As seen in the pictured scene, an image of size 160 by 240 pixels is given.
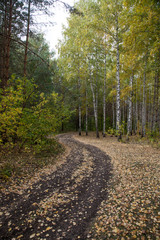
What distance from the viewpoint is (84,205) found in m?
4.11

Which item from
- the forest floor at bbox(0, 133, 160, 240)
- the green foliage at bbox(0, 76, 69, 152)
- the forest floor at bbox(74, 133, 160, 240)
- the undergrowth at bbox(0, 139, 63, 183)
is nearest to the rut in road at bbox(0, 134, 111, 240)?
the forest floor at bbox(0, 133, 160, 240)

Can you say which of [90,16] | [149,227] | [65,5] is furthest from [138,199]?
[90,16]

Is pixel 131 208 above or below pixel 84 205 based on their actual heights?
above

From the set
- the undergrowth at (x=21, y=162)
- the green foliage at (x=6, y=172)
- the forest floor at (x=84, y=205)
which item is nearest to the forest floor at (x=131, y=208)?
the forest floor at (x=84, y=205)

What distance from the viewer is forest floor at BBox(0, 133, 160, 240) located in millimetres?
3135

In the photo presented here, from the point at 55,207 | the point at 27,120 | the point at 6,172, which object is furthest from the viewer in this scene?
the point at 27,120

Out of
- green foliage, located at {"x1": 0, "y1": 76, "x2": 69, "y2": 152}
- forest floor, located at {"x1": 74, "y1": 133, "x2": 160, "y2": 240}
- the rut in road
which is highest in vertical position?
green foliage, located at {"x1": 0, "y1": 76, "x2": 69, "y2": 152}

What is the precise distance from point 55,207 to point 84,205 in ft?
2.96

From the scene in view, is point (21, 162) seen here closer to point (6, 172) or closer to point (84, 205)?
point (6, 172)

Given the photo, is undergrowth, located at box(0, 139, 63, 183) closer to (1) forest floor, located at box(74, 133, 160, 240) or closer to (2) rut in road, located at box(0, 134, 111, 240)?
(2) rut in road, located at box(0, 134, 111, 240)

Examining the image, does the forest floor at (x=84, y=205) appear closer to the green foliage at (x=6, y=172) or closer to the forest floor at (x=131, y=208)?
the forest floor at (x=131, y=208)

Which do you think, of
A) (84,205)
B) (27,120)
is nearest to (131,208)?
(84,205)

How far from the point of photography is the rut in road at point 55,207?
126 inches

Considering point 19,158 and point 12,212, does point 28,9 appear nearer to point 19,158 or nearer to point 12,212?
point 19,158
